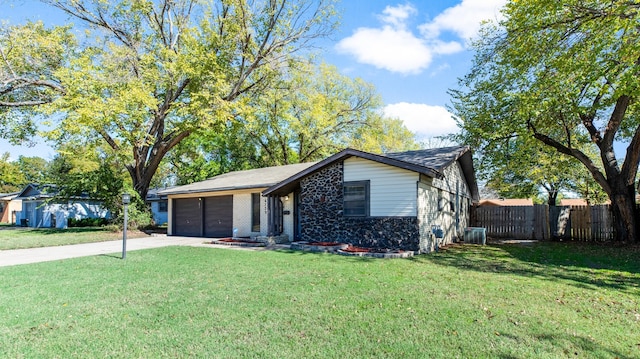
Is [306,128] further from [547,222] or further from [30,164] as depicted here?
[30,164]

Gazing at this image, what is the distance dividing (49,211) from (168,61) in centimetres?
1765

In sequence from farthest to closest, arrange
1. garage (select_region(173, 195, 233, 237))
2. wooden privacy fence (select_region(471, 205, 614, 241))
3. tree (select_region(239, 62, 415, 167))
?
tree (select_region(239, 62, 415, 167)) < garage (select_region(173, 195, 233, 237)) < wooden privacy fence (select_region(471, 205, 614, 241))

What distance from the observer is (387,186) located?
456 inches

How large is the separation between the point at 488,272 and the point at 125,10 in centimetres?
2263

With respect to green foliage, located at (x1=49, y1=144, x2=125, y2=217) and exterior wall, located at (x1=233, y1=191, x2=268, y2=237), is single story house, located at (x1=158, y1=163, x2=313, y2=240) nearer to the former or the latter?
exterior wall, located at (x1=233, y1=191, x2=268, y2=237)

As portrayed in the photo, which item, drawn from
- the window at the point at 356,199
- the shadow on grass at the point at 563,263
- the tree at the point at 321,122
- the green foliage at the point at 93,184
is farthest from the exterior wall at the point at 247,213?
the tree at the point at 321,122

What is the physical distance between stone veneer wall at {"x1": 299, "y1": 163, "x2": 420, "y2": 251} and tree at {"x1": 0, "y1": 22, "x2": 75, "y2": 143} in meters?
15.5

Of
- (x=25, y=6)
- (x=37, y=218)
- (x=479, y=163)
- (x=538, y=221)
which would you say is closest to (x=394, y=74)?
(x=479, y=163)

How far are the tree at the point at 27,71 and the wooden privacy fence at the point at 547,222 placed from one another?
23448 millimetres

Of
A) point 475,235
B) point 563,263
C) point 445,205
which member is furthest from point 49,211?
point 563,263

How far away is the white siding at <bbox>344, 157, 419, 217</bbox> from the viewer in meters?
11.1

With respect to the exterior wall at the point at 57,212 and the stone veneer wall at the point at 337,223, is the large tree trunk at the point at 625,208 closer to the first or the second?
the stone veneer wall at the point at 337,223

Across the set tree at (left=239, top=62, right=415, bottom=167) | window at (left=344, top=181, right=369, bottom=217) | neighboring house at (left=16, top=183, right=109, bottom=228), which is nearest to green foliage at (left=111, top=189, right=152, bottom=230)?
tree at (left=239, top=62, right=415, bottom=167)

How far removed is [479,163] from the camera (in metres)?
17.9
